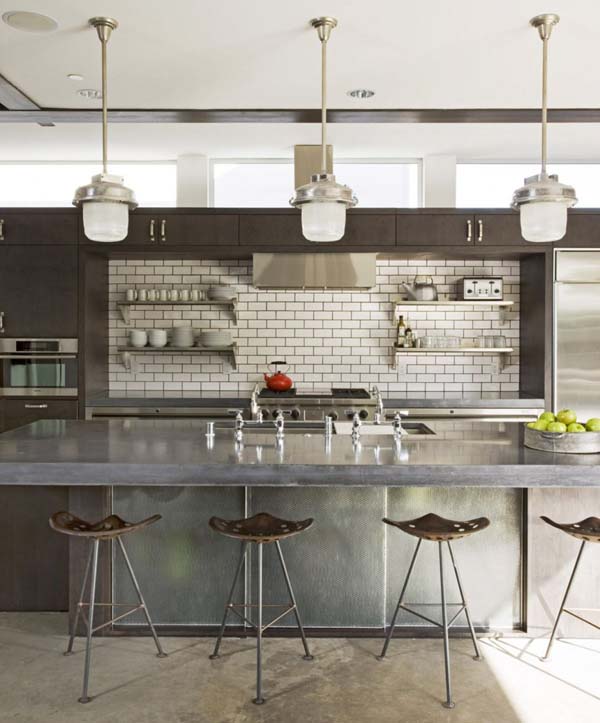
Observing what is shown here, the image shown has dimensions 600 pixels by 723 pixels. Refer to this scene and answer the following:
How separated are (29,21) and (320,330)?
3.52 metres

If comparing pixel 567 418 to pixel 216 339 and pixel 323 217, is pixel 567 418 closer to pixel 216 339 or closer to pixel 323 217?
pixel 323 217

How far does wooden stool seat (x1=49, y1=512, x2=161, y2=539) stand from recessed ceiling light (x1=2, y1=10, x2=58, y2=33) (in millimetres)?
2222

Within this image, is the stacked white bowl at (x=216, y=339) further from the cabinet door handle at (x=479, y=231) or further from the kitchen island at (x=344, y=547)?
the kitchen island at (x=344, y=547)

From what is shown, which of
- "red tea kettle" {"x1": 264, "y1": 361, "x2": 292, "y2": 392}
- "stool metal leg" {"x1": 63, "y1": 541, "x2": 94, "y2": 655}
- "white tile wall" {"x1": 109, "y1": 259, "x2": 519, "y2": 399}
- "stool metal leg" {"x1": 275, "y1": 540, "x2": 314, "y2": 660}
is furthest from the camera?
"white tile wall" {"x1": 109, "y1": 259, "x2": 519, "y2": 399}

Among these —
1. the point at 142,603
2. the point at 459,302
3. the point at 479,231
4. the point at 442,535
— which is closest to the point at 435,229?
the point at 479,231

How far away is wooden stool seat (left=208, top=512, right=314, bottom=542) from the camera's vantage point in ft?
10.1

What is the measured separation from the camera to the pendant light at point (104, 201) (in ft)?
10.5

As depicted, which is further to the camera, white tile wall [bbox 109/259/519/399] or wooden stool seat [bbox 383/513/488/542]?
white tile wall [bbox 109/259/519/399]

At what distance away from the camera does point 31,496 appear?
4125 millimetres

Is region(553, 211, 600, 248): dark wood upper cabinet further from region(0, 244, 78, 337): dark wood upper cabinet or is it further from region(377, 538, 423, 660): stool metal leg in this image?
region(0, 244, 78, 337): dark wood upper cabinet

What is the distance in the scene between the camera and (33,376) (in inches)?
221

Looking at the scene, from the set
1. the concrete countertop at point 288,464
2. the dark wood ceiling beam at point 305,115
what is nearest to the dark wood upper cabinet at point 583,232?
the dark wood ceiling beam at point 305,115

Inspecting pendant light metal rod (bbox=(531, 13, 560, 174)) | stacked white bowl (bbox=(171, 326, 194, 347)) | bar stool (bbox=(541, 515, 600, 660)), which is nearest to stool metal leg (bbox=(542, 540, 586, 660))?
bar stool (bbox=(541, 515, 600, 660))

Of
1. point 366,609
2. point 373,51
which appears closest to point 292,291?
point 373,51
